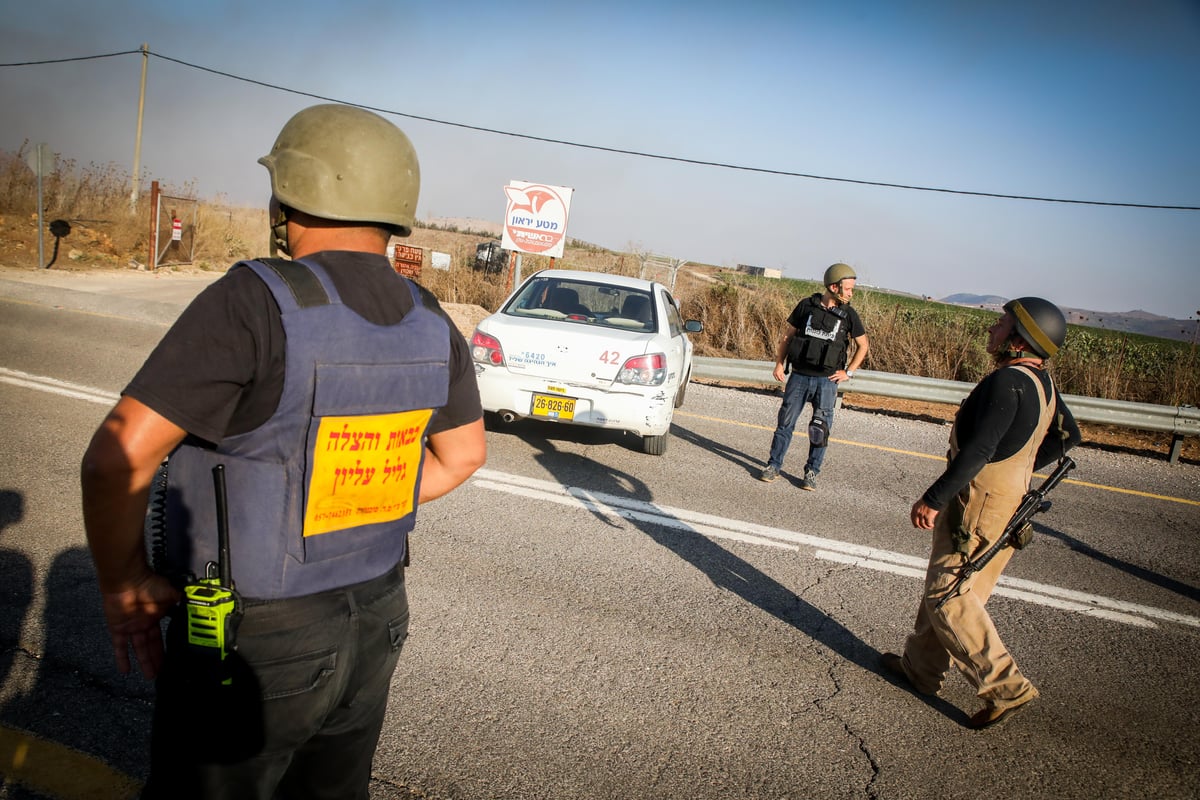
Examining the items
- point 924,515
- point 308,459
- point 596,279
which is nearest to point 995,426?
point 924,515

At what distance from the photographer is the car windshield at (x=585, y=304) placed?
23.2ft

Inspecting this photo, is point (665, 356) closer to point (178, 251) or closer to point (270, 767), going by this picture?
point (270, 767)

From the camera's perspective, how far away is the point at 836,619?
4145mm

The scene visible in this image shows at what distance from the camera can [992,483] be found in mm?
3262

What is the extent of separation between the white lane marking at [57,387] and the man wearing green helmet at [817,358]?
6.06 meters

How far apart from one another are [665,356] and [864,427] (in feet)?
14.4

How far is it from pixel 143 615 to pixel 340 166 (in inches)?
37.2

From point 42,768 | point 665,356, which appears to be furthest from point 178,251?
point 42,768

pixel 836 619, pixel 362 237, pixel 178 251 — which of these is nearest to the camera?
pixel 362 237

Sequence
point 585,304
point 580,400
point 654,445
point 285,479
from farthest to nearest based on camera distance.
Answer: point 585,304, point 654,445, point 580,400, point 285,479

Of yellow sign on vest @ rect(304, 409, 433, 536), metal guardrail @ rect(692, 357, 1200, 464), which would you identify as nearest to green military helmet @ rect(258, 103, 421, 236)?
yellow sign on vest @ rect(304, 409, 433, 536)

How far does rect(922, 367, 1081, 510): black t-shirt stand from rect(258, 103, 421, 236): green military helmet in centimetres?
254

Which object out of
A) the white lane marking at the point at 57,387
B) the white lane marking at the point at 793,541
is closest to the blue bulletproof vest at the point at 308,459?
the white lane marking at the point at 793,541

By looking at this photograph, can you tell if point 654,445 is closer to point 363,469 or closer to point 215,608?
point 363,469
